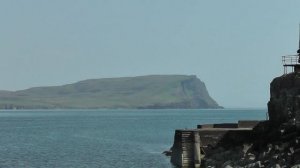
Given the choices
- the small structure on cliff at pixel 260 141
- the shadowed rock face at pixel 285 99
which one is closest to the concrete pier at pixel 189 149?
the small structure on cliff at pixel 260 141

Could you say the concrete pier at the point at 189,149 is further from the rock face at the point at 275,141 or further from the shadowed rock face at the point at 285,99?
the shadowed rock face at the point at 285,99

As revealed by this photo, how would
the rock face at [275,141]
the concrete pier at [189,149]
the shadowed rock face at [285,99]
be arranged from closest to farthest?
1. the rock face at [275,141]
2. the shadowed rock face at [285,99]
3. the concrete pier at [189,149]

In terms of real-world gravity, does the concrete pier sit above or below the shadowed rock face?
below

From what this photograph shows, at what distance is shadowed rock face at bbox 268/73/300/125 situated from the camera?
5219 cm

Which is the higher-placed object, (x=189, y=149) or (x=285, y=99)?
(x=285, y=99)

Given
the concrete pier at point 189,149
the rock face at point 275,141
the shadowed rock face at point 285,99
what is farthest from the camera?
the concrete pier at point 189,149

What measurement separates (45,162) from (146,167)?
532 inches

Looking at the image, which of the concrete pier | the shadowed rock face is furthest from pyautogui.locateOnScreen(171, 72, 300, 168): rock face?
the concrete pier

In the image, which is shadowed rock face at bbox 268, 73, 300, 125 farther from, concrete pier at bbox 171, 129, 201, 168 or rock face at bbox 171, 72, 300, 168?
concrete pier at bbox 171, 129, 201, 168

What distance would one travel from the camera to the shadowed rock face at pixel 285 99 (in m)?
52.2

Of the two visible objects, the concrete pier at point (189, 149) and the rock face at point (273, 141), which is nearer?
the rock face at point (273, 141)

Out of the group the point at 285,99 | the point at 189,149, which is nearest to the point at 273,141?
the point at 285,99

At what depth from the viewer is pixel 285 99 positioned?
175 feet

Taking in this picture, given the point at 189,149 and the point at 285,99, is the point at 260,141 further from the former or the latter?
the point at 189,149
